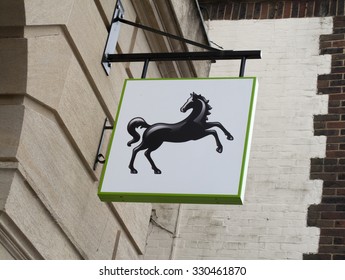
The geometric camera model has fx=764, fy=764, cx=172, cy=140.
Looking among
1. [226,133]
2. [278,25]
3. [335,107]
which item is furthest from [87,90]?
[278,25]

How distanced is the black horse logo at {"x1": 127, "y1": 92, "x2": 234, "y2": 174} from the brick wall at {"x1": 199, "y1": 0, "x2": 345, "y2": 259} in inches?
148

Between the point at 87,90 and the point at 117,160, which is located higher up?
Result: the point at 87,90

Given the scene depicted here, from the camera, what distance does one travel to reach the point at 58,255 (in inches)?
214

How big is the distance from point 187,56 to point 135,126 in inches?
32.4

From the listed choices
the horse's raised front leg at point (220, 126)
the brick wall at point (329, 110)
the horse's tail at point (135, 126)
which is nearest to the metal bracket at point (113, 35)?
the horse's tail at point (135, 126)

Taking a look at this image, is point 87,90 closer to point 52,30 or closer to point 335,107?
point 52,30

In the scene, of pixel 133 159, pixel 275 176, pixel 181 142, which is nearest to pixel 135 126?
pixel 133 159

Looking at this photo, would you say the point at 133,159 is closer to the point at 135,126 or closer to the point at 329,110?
the point at 135,126

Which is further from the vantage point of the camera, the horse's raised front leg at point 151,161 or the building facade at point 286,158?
the building facade at point 286,158

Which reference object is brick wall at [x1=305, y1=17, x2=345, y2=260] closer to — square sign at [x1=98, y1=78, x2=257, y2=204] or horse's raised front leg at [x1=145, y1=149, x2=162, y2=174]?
square sign at [x1=98, y1=78, x2=257, y2=204]

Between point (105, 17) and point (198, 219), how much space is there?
390cm

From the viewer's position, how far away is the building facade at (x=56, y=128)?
16.5ft

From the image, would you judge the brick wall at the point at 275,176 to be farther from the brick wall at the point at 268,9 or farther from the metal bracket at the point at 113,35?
the metal bracket at the point at 113,35

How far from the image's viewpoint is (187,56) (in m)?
6.18
